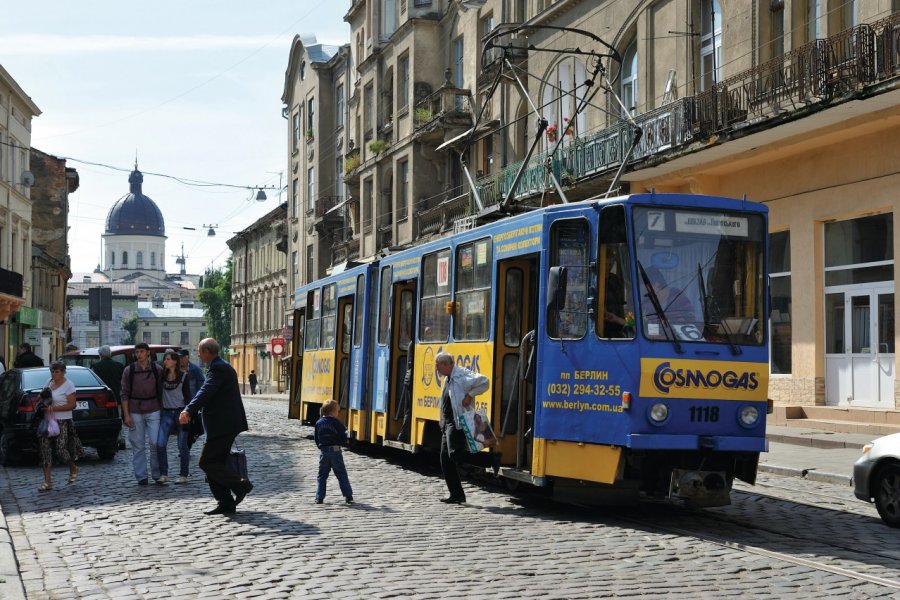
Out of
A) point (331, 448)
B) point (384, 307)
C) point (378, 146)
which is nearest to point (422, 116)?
point (378, 146)

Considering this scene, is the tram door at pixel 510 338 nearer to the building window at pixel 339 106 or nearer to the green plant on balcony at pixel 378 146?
the green plant on balcony at pixel 378 146

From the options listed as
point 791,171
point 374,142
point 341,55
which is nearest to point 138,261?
point 341,55

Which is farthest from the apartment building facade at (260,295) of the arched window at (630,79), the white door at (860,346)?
the white door at (860,346)

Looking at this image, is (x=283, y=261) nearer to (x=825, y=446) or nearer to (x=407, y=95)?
(x=407, y=95)

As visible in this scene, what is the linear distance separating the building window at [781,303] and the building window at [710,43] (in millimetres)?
3613

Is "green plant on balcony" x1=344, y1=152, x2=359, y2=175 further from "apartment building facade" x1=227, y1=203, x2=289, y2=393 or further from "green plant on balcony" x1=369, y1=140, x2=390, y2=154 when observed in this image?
"apartment building facade" x1=227, y1=203, x2=289, y2=393

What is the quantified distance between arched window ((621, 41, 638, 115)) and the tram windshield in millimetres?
17076

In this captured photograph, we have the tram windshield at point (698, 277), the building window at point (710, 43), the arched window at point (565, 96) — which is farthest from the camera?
the arched window at point (565, 96)

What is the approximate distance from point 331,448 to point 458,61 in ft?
98.0

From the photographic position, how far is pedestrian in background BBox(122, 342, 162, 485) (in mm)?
14547

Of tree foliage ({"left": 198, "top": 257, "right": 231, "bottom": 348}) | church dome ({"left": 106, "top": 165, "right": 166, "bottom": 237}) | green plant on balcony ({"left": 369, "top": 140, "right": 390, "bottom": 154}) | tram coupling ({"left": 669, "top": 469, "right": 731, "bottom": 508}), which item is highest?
church dome ({"left": 106, "top": 165, "right": 166, "bottom": 237})

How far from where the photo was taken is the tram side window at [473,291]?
13531 millimetres

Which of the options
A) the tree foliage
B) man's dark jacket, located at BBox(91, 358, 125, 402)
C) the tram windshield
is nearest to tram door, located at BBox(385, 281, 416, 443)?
man's dark jacket, located at BBox(91, 358, 125, 402)

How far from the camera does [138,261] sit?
646 feet
